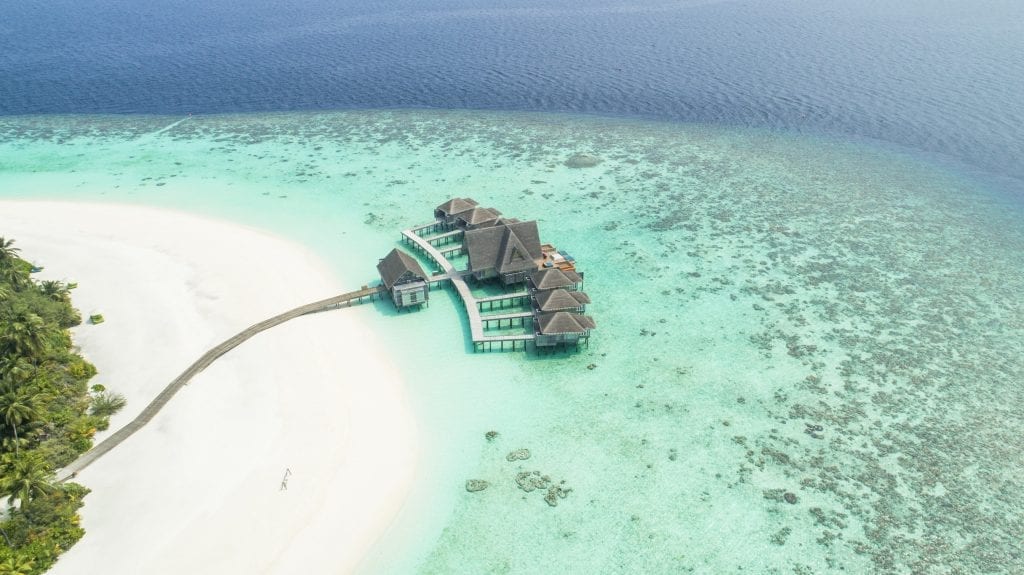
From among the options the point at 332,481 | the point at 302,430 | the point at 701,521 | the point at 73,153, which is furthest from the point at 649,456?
the point at 73,153

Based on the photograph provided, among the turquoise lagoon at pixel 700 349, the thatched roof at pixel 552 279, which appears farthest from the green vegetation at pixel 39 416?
the thatched roof at pixel 552 279

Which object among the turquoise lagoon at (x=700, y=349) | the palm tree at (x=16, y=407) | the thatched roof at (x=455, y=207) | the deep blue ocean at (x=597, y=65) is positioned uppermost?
the deep blue ocean at (x=597, y=65)

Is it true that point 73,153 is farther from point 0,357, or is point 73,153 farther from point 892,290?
point 892,290

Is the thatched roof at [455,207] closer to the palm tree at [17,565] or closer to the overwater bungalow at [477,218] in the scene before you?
the overwater bungalow at [477,218]

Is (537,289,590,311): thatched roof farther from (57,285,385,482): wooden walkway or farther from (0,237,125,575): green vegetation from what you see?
(0,237,125,575): green vegetation

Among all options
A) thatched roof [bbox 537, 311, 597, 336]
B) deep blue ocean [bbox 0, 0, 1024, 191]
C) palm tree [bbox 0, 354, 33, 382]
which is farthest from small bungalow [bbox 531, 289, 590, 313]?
deep blue ocean [bbox 0, 0, 1024, 191]

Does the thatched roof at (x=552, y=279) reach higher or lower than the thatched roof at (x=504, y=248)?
lower

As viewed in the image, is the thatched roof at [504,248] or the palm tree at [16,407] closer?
the palm tree at [16,407]
